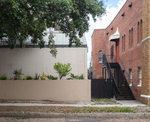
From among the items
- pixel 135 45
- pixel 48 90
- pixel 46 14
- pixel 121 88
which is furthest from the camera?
pixel 121 88

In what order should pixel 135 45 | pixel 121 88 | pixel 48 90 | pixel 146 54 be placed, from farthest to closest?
pixel 121 88 < pixel 135 45 < pixel 48 90 < pixel 146 54

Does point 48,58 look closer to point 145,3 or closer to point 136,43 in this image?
point 136,43

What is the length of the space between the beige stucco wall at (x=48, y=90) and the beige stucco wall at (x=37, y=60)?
3151 millimetres

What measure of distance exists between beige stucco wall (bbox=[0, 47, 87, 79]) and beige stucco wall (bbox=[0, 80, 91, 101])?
124 inches

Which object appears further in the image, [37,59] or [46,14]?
[37,59]

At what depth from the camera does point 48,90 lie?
47.3ft

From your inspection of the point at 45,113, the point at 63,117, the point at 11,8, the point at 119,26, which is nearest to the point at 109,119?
the point at 63,117

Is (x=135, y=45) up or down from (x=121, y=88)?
up

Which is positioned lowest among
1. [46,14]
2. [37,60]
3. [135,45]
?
[37,60]

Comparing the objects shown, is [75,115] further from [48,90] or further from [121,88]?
[121,88]

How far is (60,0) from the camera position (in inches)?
392

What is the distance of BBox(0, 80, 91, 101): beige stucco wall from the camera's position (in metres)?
14.4

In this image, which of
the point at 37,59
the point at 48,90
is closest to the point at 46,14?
the point at 48,90

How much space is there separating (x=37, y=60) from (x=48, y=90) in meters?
4.26
